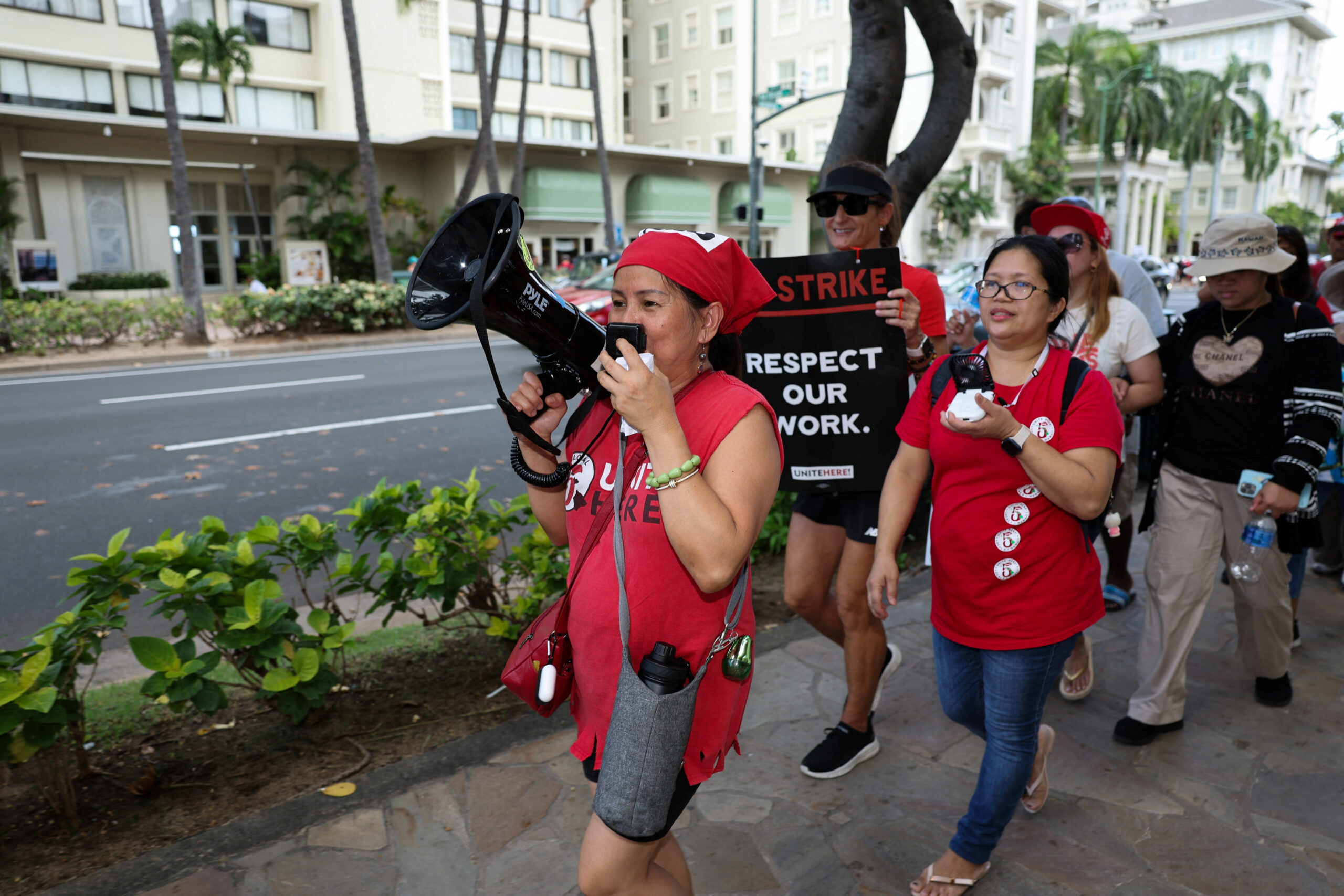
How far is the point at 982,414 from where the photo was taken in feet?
6.82

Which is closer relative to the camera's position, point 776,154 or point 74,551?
point 74,551

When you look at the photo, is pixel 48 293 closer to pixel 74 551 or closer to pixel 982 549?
pixel 74 551

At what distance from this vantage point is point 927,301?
311 centimetres

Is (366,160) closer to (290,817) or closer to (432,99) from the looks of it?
(432,99)

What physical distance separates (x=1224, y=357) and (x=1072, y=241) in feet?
2.29

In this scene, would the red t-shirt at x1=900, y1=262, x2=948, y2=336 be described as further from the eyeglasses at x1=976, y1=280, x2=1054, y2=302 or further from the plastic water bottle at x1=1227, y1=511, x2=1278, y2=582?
the plastic water bottle at x1=1227, y1=511, x2=1278, y2=582

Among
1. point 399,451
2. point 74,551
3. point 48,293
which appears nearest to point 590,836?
point 74,551

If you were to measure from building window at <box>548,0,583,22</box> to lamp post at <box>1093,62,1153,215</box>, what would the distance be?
23306mm

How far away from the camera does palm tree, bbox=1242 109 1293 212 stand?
202ft

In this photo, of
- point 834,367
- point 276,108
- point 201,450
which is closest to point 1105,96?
point 276,108

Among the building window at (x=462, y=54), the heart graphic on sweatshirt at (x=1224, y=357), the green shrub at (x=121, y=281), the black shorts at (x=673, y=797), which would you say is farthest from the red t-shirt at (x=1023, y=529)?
the building window at (x=462, y=54)

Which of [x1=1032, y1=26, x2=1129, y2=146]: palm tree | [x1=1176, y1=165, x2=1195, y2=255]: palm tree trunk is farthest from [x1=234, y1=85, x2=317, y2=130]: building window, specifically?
[x1=1176, y1=165, x2=1195, y2=255]: palm tree trunk

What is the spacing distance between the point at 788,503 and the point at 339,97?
31650 millimetres

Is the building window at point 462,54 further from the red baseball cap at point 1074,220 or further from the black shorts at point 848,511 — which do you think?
the black shorts at point 848,511
